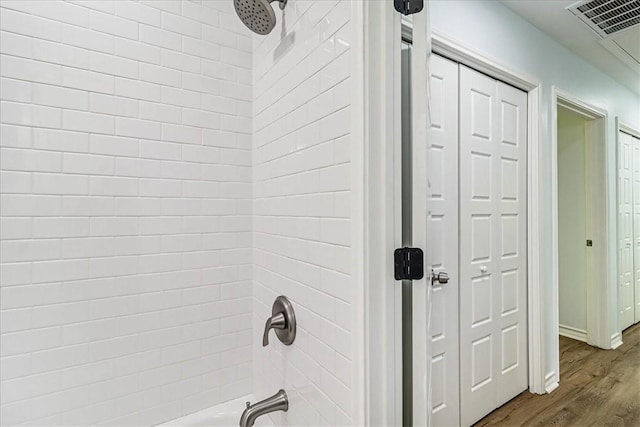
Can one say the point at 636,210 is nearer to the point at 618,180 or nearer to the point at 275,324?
the point at 618,180

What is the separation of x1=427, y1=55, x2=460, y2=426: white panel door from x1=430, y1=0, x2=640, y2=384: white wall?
0.19 meters

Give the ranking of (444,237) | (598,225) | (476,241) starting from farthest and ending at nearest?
1. (476,241)
2. (444,237)
3. (598,225)

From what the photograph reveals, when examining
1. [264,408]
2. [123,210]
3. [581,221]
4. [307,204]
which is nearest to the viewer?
[307,204]

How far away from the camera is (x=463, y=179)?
5.11ft

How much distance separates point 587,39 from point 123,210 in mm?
2047

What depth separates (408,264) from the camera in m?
0.69

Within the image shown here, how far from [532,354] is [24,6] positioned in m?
2.71

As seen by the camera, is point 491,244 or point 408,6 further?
point 491,244

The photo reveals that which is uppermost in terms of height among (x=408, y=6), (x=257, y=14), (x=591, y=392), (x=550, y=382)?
(x=257, y=14)

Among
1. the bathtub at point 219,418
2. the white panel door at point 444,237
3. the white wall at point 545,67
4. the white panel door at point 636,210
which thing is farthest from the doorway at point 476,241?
the bathtub at point 219,418

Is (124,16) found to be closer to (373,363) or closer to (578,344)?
(373,363)

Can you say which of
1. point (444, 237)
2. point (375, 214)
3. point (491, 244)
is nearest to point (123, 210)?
point (375, 214)

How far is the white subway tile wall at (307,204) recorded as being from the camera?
763 mm

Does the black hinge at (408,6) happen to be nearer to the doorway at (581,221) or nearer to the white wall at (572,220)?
the doorway at (581,221)
